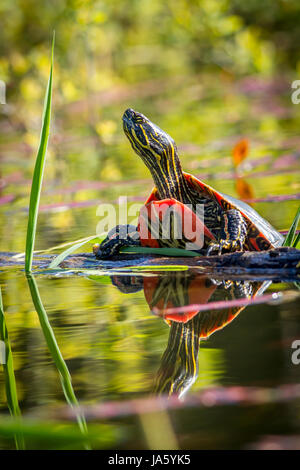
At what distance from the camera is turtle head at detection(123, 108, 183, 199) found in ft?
8.09

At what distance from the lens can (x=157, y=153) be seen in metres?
2.47

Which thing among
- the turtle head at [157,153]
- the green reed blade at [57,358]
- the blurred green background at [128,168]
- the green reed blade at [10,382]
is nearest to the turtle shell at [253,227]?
the turtle head at [157,153]

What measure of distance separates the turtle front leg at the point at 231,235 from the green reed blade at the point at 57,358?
511mm

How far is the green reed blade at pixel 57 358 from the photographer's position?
1120 mm

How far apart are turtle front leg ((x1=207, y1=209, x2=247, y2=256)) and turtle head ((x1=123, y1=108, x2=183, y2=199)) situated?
35 centimetres

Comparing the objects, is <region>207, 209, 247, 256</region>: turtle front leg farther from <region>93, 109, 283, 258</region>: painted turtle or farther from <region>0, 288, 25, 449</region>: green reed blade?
<region>0, 288, 25, 449</region>: green reed blade

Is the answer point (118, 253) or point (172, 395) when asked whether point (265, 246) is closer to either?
point (118, 253)

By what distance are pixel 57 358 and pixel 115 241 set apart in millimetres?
897

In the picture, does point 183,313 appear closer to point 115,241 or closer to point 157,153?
point 115,241

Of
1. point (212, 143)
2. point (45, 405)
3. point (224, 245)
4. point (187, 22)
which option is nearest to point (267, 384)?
point (45, 405)

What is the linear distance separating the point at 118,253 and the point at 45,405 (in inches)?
45.6

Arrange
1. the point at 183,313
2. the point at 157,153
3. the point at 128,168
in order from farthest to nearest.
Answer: the point at 128,168 → the point at 157,153 → the point at 183,313

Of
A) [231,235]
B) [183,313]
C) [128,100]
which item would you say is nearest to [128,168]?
[231,235]

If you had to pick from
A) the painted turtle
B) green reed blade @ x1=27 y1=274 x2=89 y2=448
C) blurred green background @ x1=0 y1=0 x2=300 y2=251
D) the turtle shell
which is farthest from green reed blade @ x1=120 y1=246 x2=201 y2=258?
blurred green background @ x1=0 y1=0 x2=300 y2=251
